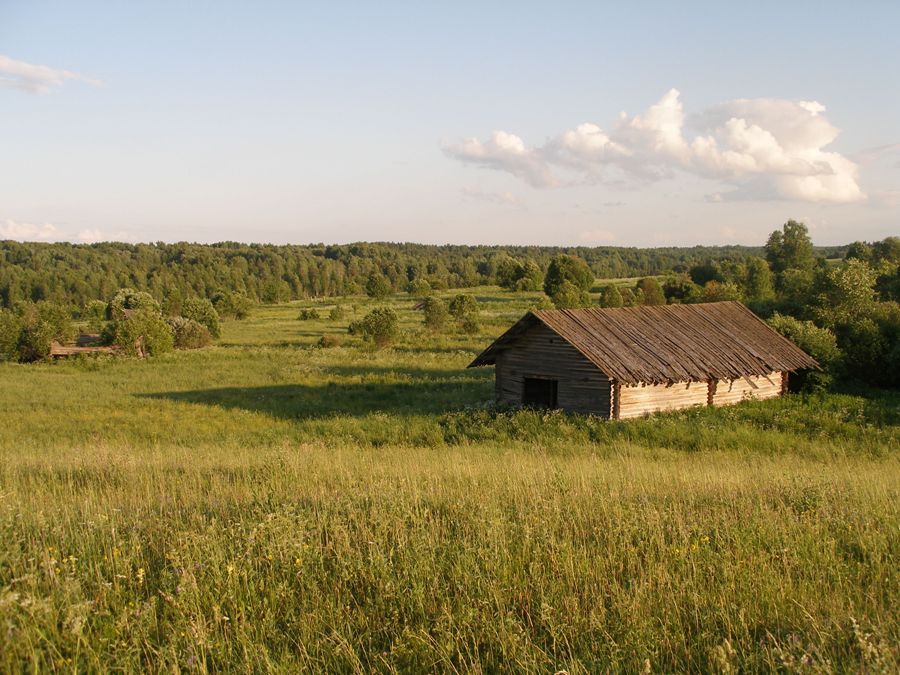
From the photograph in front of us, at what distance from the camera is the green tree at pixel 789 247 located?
7512 centimetres

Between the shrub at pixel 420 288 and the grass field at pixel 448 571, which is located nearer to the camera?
the grass field at pixel 448 571

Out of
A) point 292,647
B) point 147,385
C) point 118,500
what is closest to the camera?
point 292,647

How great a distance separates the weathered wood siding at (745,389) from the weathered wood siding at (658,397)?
77cm

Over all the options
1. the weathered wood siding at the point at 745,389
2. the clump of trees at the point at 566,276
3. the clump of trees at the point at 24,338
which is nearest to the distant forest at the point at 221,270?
the clump of trees at the point at 566,276

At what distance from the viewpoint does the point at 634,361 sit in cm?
2133

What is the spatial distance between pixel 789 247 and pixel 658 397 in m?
64.4

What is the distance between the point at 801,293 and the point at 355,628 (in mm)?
43374

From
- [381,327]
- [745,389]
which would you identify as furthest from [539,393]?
[381,327]

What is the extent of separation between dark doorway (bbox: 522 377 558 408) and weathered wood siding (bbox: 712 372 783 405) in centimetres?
583

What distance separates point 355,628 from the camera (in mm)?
4055

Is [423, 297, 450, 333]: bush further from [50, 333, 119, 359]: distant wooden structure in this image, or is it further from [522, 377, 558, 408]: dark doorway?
[522, 377, 558, 408]: dark doorway

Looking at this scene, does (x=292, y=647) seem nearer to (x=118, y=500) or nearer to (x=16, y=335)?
(x=118, y=500)

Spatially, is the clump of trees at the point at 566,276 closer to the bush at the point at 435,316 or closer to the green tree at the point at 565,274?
the green tree at the point at 565,274

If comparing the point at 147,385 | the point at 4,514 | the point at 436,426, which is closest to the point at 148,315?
the point at 147,385
